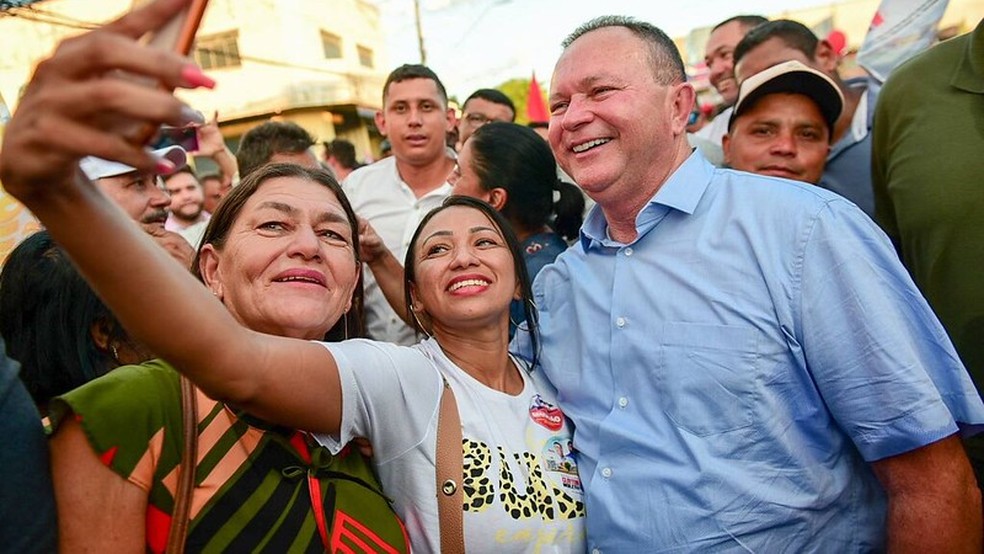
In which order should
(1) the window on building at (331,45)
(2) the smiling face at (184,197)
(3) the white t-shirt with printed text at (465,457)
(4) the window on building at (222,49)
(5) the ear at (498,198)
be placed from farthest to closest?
(1) the window on building at (331,45), (4) the window on building at (222,49), (2) the smiling face at (184,197), (5) the ear at (498,198), (3) the white t-shirt with printed text at (465,457)

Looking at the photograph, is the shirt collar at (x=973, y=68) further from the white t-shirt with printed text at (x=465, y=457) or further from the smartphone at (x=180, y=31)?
the smartphone at (x=180, y=31)

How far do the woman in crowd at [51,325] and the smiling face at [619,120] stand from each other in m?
1.57

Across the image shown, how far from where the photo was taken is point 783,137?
2828 mm

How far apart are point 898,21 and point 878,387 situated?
288 centimetres

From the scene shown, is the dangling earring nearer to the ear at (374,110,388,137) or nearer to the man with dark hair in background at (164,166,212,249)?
the ear at (374,110,388,137)

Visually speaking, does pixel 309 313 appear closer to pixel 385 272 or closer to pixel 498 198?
pixel 385 272

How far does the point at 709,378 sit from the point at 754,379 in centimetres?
12

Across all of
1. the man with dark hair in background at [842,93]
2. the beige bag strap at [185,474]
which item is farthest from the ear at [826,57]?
the beige bag strap at [185,474]

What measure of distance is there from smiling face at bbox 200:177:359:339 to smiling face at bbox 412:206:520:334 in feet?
1.38

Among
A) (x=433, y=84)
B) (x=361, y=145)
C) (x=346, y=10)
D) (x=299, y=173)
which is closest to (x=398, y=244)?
(x=433, y=84)

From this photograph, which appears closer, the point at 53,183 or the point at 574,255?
the point at 53,183

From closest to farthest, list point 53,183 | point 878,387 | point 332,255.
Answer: point 53,183 < point 878,387 < point 332,255

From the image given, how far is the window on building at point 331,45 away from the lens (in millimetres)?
25391

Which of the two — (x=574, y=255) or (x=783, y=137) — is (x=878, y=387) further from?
(x=783, y=137)
